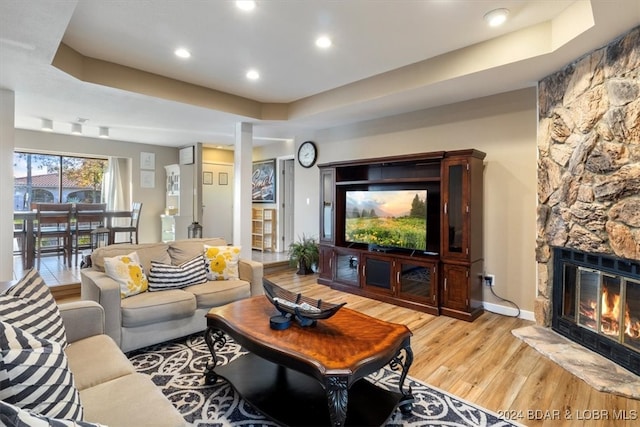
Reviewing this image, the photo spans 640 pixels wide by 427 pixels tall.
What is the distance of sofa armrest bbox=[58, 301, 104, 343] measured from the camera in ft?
6.35

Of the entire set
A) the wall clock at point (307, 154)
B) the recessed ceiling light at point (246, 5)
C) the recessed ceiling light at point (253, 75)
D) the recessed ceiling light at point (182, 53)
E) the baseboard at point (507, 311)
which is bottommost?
the baseboard at point (507, 311)

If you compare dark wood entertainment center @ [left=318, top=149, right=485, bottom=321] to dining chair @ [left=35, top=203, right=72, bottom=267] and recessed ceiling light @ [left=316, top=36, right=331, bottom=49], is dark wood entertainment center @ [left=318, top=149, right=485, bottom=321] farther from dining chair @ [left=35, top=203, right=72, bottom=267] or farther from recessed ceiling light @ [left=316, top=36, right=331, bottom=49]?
dining chair @ [left=35, top=203, right=72, bottom=267]

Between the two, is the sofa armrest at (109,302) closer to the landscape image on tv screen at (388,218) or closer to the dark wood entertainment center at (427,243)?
the dark wood entertainment center at (427,243)

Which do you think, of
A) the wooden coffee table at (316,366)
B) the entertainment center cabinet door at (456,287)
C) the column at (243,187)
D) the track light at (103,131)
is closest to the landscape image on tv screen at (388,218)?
the entertainment center cabinet door at (456,287)

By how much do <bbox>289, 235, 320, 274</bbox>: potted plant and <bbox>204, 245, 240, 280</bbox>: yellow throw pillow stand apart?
2.14 m

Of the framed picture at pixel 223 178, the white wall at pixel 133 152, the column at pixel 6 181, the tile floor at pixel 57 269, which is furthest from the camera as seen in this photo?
the framed picture at pixel 223 178

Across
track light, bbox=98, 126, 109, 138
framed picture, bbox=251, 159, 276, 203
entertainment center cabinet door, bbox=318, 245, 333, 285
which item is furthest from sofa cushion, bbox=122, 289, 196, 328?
framed picture, bbox=251, 159, 276, 203

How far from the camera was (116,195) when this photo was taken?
7105 millimetres

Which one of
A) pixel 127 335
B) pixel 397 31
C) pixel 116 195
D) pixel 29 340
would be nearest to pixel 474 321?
pixel 397 31

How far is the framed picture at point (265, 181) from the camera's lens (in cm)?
720

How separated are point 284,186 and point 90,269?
4.53 metres

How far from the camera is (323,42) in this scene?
299cm

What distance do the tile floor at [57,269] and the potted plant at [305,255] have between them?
547 millimetres

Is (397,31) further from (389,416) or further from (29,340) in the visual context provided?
(29,340)
